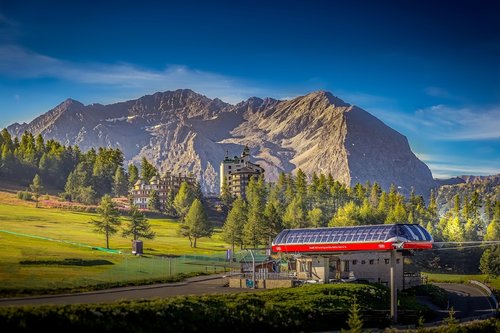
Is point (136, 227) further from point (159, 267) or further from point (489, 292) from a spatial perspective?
point (489, 292)

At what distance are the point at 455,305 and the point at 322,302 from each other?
25.3m

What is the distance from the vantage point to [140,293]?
59.9 m

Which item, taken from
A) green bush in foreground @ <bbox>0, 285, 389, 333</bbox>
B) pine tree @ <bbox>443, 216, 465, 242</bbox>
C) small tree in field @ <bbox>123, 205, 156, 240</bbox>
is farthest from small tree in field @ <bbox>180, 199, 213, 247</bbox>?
pine tree @ <bbox>443, 216, 465, 242</bbox>

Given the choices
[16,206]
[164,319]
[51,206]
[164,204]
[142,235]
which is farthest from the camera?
[164,204]

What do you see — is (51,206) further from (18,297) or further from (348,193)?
(18,297)

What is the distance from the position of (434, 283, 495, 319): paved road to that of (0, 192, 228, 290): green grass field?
109 feet

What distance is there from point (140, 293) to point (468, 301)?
40.7 metres

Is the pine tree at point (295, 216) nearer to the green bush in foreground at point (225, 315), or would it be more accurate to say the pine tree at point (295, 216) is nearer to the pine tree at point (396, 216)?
the pine tree at point (396, 216)

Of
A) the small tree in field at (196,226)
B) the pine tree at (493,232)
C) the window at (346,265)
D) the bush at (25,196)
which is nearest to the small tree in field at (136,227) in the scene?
the small tree in field at (196,226)

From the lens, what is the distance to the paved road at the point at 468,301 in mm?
66938

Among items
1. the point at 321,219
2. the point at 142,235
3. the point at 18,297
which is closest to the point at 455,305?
the point at 18,297

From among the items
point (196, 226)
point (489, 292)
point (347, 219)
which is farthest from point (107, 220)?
point (489, 292)

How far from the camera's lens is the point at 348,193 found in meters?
197

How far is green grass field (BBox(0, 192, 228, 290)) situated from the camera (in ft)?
227
